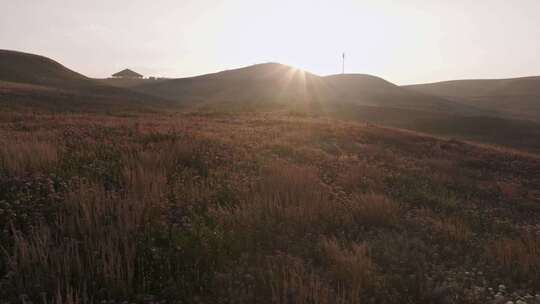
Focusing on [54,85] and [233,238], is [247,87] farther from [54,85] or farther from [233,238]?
[233,238]

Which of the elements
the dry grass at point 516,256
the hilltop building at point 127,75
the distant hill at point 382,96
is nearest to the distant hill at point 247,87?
the distant hill at point 382,96

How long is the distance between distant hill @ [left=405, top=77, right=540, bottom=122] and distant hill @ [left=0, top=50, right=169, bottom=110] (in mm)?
65192

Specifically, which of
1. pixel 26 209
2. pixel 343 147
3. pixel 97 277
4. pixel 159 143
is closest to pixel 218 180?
pixel 26 209

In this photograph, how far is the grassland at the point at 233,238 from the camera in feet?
11.6

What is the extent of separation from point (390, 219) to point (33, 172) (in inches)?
222

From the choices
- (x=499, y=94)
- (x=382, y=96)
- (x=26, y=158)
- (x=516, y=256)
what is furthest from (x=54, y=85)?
(x=499, y=94)

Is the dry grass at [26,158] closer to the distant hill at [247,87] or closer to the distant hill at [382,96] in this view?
the distant hill at [247,87]

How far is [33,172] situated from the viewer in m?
6.30

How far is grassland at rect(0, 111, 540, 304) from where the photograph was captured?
3521mm

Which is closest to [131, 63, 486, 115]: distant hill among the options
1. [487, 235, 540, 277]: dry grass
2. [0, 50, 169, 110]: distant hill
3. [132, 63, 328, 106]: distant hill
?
[132, 63, 328, 106]: distant hill

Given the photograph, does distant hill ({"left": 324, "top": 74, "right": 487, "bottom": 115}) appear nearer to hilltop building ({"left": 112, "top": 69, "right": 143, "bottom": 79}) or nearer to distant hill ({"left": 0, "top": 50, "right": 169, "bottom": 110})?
distant hill ({"left": 0, "top": 50, "right": 169, "bottom": 110})

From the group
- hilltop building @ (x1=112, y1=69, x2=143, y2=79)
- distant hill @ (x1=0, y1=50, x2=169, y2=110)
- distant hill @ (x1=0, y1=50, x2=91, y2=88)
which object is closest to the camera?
distant hill @ (x1=0, y1=50, x2=169, y2=110)

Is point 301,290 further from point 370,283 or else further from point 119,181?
point 119,181

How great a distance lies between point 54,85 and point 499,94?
108562 millimetres
